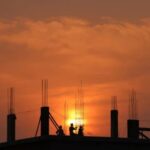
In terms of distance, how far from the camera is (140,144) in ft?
126

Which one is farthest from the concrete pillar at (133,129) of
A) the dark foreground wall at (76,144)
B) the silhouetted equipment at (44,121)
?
the silhouetted equipment at (44,121)

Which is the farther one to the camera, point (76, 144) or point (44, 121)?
point (44, 121)

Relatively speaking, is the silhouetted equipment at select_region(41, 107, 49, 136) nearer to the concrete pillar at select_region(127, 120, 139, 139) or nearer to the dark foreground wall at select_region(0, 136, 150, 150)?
the dark foreground wall at select_region(0, 136, 150, 150)

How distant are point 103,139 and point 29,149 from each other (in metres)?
4.00

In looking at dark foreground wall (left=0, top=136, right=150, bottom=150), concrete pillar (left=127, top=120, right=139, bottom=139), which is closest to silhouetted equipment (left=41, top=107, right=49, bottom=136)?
dark foreground wall (left=0, top=136, right=150, bottom=150)

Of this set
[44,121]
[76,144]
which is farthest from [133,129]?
[76,144]

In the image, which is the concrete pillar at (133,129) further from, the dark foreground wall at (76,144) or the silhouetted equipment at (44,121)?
the silhouetted equipment at (44,121)

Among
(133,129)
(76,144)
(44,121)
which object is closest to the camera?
(76,144)

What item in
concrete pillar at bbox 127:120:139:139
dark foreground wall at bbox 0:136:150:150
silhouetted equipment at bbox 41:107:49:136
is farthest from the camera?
concrete pillar at bbox 127:120:139:139

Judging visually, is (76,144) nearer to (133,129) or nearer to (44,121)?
(44,121)

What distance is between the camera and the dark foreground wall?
36406 millimetres

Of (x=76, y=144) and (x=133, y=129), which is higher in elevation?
(x=133, y=129)

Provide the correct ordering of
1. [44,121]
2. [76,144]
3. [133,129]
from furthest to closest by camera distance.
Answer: [133,129] < [44,121] < [76,144]

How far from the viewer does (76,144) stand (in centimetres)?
3697
